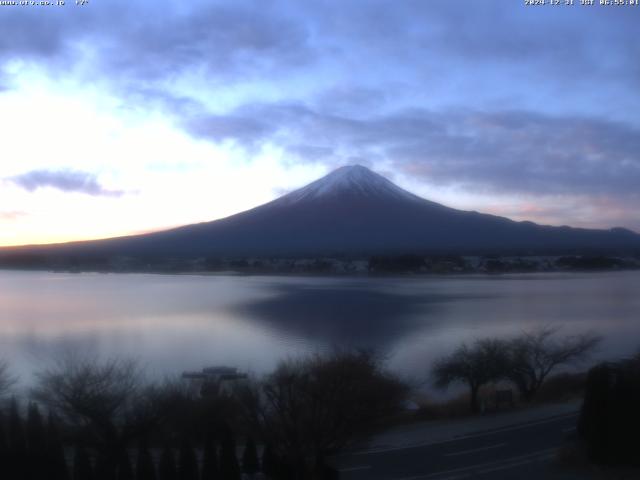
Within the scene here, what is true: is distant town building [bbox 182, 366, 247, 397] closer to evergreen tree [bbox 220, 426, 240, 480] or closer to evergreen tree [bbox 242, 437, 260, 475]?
evergreen tree [bbox 242, 437, 260, 475]

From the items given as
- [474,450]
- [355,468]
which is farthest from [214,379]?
[474,450]

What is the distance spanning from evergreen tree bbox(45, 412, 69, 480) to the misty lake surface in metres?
4.95

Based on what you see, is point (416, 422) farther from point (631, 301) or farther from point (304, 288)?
point (304, 288)

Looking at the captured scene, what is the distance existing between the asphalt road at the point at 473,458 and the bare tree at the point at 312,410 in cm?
26

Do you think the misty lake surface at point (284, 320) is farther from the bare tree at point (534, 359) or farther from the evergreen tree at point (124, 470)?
the evergreen tree at point (124, 470)

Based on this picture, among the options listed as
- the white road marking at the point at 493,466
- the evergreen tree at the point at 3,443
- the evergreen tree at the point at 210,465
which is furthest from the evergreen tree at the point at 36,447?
the white road marking at the point at 493,466

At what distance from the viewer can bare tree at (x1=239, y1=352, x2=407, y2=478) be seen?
512 cm

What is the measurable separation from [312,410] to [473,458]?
1.28m

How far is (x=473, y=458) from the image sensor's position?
5484 mm

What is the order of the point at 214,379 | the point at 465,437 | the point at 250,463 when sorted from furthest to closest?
the point at 214,379, the point at 465,437, the point at 250,463

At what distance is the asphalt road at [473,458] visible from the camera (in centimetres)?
502

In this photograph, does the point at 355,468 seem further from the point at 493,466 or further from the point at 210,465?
the point at 210,465

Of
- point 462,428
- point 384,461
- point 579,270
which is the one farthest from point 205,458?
point 579,270

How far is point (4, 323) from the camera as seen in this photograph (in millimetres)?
16188
